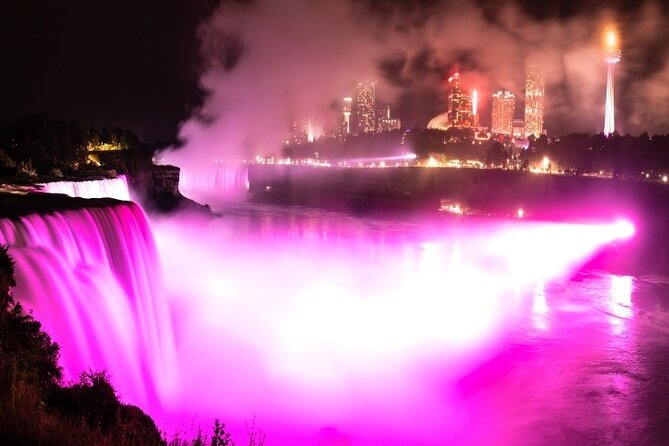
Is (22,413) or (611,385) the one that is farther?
(611,385)

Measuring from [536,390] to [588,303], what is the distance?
457 inches

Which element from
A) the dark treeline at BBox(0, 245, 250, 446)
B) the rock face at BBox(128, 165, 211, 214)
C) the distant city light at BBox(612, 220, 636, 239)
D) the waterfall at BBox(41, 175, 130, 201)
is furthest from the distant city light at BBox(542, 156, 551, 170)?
the dark treeline at BBox(0, 245, 250, 446)

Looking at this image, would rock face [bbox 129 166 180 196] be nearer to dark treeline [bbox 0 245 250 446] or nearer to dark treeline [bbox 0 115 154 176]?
dark treeline [bbox 0 115 154 176]

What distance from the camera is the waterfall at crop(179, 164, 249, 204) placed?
91375 mm

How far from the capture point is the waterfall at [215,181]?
91.4 m

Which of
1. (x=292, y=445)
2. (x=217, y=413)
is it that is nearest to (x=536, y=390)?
(x=292, y=445)

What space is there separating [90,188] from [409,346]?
1397cm

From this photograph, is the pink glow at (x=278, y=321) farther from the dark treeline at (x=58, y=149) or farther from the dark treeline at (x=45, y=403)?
the dark treeline at (x=58, y=149)

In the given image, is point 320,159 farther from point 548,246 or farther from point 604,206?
point 548,246

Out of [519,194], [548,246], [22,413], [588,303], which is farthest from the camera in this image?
[519,194]

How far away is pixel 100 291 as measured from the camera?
12430 millimetres

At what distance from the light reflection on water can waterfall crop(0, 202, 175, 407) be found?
137 cm

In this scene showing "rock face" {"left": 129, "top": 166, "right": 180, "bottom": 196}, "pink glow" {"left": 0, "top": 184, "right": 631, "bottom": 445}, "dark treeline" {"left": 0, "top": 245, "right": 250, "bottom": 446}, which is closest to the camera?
"dark treeline" {"left": 0, "top": 245, "right": 250, "bottom": 446}

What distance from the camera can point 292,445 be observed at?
1247 cm
